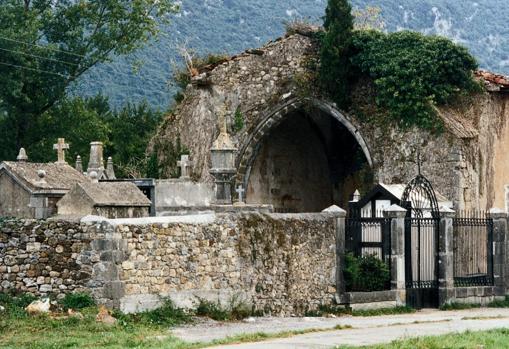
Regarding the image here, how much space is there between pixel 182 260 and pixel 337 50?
58.2 ft

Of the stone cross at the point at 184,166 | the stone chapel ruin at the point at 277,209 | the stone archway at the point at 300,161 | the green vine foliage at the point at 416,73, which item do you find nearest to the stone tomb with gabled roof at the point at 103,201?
the stone chapel ruin at the point at 277,209

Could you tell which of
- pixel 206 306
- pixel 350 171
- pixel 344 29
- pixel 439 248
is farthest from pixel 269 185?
pixel 206 306

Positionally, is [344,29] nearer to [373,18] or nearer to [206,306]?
[373,18]

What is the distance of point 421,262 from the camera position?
3081 centimetres

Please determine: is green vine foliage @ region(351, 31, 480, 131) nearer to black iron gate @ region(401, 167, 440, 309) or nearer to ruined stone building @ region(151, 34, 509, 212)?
ruined stone building @ region(151, 34, 509, 212)

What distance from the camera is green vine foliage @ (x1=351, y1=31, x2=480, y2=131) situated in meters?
38.7

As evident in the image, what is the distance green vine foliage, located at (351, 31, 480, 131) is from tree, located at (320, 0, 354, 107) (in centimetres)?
75

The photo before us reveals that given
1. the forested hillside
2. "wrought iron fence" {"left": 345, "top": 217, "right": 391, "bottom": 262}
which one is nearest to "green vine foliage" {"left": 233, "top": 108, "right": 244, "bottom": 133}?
the forested hillside

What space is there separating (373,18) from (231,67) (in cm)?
1083

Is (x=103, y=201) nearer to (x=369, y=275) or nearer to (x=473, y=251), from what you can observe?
(x=369, y=275)

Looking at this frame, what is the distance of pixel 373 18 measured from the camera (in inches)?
2053

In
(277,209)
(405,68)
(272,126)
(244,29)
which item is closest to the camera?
(405,68)

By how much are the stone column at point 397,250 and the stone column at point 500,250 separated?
12.3 ft

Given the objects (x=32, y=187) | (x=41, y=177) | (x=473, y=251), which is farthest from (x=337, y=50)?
(x=32, y=187)
